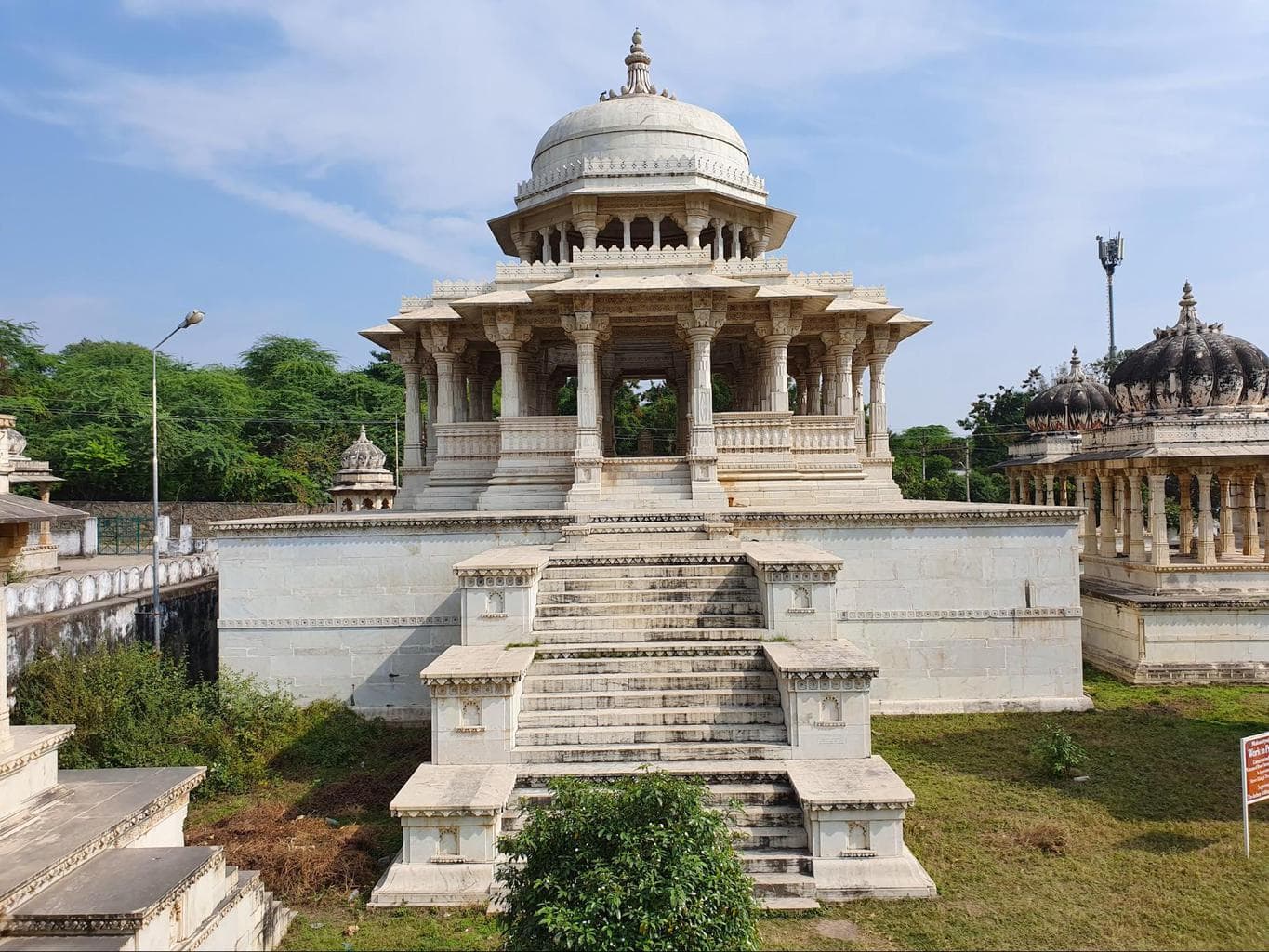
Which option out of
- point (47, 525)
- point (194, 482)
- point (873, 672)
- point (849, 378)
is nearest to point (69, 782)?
point (873, 672)

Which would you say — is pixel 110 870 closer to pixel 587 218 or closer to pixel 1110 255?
pixel 587 218

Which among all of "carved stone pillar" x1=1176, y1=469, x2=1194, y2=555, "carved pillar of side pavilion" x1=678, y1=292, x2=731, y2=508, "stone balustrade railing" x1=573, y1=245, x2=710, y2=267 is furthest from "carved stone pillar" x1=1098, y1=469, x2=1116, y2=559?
"stone balustrade railing" x1=573, y1=245, x2=710, y2=267

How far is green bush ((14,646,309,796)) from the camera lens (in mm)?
10539

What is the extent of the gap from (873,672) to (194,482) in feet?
124

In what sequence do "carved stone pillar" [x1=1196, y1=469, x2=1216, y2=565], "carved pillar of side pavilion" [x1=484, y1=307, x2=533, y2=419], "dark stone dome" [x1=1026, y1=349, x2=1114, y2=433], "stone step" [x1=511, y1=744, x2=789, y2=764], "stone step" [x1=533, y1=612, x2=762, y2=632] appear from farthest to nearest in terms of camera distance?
"dark stone dome" [x1=1026, y1=349, x2=1114, y2=433], "carved stone pillar" [x1=1196, y1=469, x2=1216, y2=565], "carved pillar of side pavilion" [x1=484, y1=307, x2=533, y2=419], "stone step" [x1=533, y1=612, x2=762, y2=632], "stone step" [x1=511, y1=744, x2=789, y2=764]

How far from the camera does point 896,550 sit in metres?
12.6

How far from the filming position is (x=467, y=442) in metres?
16.7

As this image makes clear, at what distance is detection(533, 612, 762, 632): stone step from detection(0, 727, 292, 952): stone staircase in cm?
445

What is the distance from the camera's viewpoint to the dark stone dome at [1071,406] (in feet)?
89.0

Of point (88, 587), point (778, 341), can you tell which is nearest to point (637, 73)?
point (778, 341)

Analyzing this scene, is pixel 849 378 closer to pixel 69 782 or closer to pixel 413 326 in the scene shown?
pixel 413 326

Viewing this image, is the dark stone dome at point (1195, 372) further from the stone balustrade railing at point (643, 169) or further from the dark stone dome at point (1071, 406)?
the stone balustrade railing at point (643, 169)

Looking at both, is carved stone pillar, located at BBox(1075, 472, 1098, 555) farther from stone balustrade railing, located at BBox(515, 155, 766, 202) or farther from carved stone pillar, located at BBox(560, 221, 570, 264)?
carved stone pillar, located at BBox(560, 221, 570, 264)

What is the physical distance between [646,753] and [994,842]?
11.7 feet
